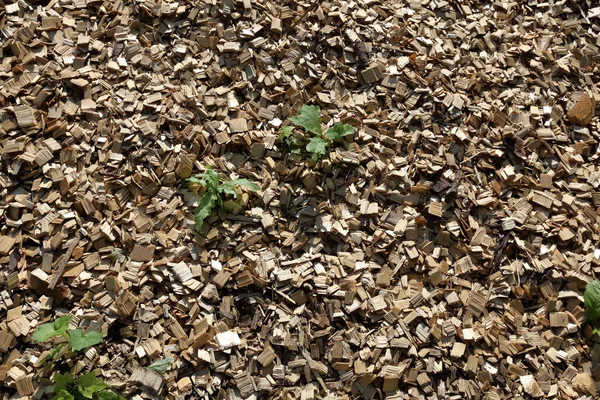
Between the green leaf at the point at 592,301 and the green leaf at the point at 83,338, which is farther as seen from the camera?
the green leaf at the point at 592,301

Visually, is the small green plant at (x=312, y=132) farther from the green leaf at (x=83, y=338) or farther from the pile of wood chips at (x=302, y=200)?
the green leaf at (x=83, y=338)

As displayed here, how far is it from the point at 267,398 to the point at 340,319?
46 centimetres

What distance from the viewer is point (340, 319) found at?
2674 mm

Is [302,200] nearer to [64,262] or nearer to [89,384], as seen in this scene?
[64,262]

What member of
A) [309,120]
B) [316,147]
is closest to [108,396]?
[316,147]

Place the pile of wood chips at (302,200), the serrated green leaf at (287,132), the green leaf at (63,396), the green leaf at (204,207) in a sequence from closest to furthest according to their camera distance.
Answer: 1. the green leaf at (63,396)
2. the pile of wood chips at (302,200)
3. the green leaf at (204,207)
4. the serrated green leaf at (287,132)

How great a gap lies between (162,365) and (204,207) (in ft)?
2.33

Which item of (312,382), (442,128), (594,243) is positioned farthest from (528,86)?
(312,382)

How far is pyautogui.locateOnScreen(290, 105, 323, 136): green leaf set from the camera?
296 centimetres

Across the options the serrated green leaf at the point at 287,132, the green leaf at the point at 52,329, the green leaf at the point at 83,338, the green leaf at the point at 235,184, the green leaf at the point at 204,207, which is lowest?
the green leaf at the point at 83,338

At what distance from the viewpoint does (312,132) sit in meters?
2.97

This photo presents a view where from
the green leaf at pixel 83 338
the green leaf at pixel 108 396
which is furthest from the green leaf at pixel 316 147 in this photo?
the green leaf at pixel 108 396

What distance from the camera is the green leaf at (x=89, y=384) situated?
2355 millimetres

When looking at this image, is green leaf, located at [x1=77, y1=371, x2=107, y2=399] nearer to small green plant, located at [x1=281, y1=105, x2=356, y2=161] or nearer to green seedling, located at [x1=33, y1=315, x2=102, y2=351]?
green seedling, located at [x1=33, y1=315, x2=102, y2=351]
